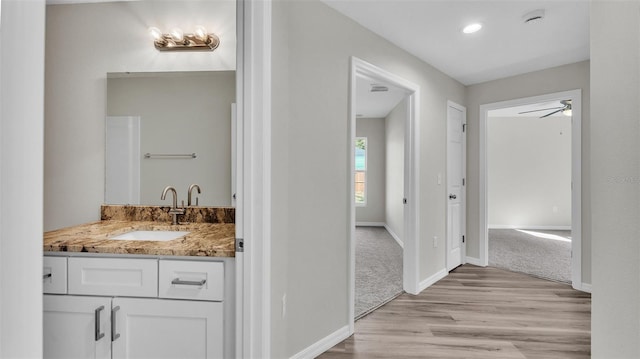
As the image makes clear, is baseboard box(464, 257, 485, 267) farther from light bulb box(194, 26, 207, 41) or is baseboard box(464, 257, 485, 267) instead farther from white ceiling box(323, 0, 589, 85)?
light bulb box(194, 26, 207, 41)

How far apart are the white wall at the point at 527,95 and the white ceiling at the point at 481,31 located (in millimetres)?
139

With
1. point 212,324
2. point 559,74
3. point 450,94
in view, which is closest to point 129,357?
point 212,324

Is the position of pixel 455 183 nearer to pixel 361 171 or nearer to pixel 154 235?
pixel 154 235

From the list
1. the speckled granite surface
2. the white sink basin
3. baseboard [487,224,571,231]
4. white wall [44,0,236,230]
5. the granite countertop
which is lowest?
baseboard [487,224,571,231]

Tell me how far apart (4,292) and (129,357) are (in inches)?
59.1

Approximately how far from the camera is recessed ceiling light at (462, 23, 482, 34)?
2627 mm

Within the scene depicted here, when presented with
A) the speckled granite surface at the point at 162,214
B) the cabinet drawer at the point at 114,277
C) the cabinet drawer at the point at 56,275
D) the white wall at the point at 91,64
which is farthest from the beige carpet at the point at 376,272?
the cabinet drawer at the point at 56,275

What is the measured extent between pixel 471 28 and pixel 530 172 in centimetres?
576

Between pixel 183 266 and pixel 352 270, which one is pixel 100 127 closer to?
pixel 183 266

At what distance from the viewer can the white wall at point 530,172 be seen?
22.9 ft

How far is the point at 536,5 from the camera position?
234 centimetres

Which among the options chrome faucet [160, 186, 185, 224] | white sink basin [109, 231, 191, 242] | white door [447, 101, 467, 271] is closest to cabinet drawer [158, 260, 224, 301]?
white sink basin [109, 231, 191, 242]

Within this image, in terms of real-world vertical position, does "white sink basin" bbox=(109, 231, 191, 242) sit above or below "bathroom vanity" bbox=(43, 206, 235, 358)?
above

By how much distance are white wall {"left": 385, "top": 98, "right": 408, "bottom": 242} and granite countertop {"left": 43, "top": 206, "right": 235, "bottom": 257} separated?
4.34 m
